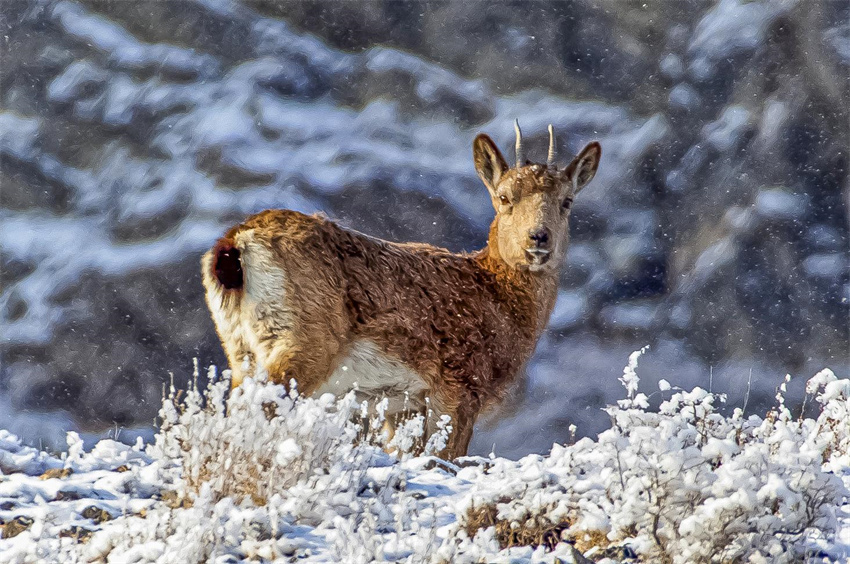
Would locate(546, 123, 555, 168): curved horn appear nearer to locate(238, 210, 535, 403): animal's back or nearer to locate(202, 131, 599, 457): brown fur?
locate(202, 131, 599, 457): brown fur

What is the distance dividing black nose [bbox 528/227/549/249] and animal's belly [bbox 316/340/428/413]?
1275 millimetres

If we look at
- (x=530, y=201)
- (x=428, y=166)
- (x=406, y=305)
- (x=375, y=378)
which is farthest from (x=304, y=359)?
(x=428, y=166)

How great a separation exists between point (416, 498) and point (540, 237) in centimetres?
274

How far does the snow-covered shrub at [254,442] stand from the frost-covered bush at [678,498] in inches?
26.8

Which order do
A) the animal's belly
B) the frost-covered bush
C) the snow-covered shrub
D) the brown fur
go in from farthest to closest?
the animal's belly, the brown fur, the snow-covered shrub, the frost-covered bush

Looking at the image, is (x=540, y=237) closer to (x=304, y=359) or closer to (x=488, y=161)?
(x=488, y=161)

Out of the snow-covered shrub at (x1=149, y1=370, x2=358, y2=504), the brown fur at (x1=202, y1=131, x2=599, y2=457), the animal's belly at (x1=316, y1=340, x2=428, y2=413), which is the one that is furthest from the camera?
the animal's belly at (x1=316, y1=340, x2=428, y2=413)

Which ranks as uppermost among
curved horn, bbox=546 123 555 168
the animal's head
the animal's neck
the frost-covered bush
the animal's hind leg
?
curved horn, bbox=546 123 555 168

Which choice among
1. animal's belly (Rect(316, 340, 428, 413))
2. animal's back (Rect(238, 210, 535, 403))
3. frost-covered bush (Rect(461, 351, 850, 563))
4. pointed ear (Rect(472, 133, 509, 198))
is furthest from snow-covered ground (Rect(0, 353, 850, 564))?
pointed ear (Rect(472, 133, 509, 198))

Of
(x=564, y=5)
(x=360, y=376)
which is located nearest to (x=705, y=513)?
(x=360, y=376)

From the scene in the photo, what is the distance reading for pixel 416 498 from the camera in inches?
158

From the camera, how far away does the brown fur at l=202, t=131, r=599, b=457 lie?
5.33 metres

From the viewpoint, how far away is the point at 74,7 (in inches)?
657

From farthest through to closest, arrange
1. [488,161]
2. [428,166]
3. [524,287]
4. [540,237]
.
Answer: [428,166]
[488,161]
[524,287]
[540,237]
